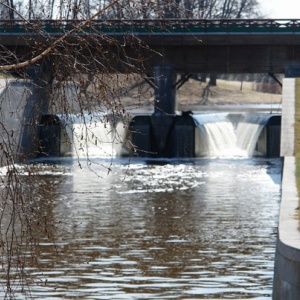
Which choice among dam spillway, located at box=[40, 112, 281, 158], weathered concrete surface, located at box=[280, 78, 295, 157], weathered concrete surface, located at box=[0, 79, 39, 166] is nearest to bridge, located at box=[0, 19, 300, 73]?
dam spillway, located at box=[40, 112, 281, 158]

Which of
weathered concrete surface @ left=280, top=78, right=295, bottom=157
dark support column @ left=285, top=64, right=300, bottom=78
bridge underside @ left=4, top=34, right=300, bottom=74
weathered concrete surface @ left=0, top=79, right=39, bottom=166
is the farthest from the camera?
bridge underside @ left=4, top=34, right=300, bottom=74

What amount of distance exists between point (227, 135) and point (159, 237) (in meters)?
27.1

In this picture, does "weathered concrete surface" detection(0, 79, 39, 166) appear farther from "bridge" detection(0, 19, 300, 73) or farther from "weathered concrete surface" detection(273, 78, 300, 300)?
"bridge" detection(0, 19, 300, 73)

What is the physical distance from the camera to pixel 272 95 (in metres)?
88.6

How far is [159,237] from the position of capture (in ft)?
70.6

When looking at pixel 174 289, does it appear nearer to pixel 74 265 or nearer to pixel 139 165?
pixel 74 265

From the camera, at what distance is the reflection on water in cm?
1628

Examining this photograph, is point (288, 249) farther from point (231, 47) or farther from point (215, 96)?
point (215, 96)

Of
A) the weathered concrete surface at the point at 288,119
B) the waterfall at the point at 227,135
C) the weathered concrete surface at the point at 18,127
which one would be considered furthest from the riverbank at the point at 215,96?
the weathered concrete surface at the point at 18,127

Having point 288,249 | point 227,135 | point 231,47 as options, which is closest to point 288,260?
point 288,249

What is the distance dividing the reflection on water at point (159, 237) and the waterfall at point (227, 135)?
10.0 meters

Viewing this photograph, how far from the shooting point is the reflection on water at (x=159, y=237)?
16.3 metres

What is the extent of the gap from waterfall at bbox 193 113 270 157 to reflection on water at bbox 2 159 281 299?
10.0 m

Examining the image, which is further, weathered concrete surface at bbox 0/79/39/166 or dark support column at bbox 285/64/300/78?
dark support column at bbox 285/64/300/78
